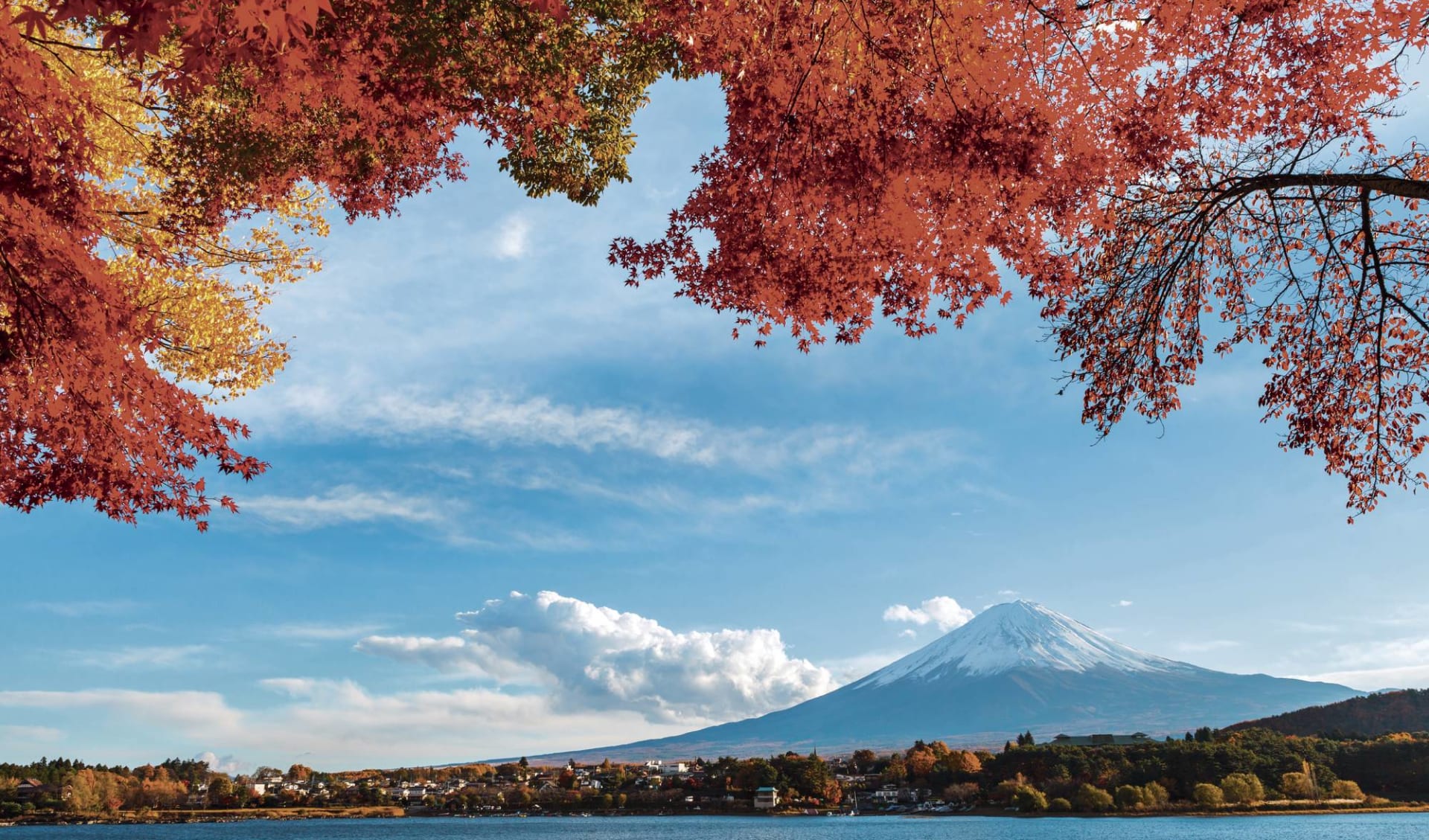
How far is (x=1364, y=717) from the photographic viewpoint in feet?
474

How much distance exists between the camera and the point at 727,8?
7.54 meters

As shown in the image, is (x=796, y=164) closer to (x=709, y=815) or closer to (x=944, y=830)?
(x=944, y=830)

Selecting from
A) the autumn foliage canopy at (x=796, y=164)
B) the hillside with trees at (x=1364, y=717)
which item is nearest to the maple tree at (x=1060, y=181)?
the autumn foliage canopy at (x=796, y=164)

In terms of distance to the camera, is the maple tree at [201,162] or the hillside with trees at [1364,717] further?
the hillside with trees at [1364,717]

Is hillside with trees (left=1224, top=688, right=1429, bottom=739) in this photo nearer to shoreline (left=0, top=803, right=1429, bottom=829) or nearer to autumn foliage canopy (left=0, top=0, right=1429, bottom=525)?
shoreline (left=0, top=803, right=1429, bottom=829)

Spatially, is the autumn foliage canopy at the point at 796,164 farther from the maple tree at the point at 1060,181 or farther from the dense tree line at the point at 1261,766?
the dense tree line at the point at 1261,766

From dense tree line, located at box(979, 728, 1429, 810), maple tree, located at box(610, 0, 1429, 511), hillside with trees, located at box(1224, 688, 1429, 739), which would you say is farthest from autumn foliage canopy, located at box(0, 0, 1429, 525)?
hillside with trees, located at box(1224, 688, 1429, 739)

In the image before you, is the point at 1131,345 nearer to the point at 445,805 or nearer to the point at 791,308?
the point at 791,308

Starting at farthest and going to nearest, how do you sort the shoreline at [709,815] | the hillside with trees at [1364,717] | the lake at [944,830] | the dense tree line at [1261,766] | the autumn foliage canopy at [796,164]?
the hillside with trees at [1364,717]
the dense tree line at [1261,766]
the shoreline at [709,815]
the lake at [944,830]
the autumn foliage canopy at [796,164]

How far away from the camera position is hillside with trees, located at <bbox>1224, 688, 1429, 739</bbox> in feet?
448

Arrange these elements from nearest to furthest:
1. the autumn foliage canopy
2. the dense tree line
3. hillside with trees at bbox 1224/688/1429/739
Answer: the autumn foliage canopy
the dense tree line
hillside with trees at bbox 1224/688/1429/739

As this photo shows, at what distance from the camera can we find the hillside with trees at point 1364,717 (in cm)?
13662

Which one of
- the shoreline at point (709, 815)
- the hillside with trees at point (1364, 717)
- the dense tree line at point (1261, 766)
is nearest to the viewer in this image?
the shoreline at point (709, 815)

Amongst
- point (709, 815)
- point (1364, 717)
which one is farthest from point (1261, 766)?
point (709, 815)
